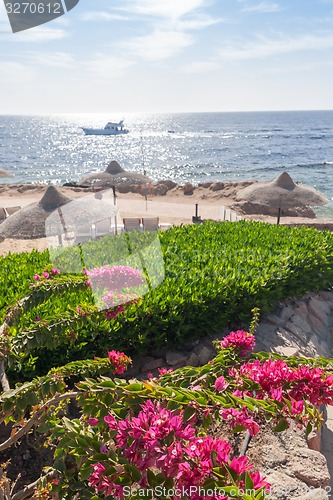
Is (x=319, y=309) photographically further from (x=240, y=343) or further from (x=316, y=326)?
(x=240, y=343)

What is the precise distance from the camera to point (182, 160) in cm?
6894

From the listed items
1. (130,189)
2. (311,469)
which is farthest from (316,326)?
(130,189)

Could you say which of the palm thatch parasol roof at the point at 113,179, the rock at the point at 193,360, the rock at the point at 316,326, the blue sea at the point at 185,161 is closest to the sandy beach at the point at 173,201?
the palm thatch parasol roof at the point at 113,179

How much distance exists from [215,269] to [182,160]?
64.9 metres

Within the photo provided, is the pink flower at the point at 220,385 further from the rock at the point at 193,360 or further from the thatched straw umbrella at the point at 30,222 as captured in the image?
the thatched straw umbrella at the point at 30,222

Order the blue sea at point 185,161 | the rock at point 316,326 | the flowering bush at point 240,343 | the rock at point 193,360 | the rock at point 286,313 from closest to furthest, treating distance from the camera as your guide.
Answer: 1. the flowering bush at point 240,343
2. the rock at point 193,360
3. the rock at point 286,313
4. the rock at point 316,326
5. the blue sea at point 185,161

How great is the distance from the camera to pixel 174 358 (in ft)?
16.5

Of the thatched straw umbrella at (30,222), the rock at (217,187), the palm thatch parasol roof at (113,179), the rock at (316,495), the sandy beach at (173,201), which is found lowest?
the sandy beach at (173,201)

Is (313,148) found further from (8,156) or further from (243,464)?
(243,464)

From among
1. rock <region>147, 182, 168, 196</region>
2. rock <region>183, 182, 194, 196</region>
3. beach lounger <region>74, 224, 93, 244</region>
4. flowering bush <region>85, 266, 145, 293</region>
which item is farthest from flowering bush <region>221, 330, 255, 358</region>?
rock <region>147, 182, 168, 196</region>

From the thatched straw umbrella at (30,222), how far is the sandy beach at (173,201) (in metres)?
8.44

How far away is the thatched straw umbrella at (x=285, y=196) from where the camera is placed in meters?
14.4

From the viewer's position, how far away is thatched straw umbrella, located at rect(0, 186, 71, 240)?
10164mm

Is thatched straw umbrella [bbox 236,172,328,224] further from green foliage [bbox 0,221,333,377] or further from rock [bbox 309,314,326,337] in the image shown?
rock [bbox 309,314,326,337]
